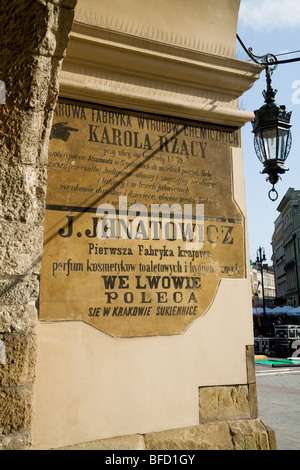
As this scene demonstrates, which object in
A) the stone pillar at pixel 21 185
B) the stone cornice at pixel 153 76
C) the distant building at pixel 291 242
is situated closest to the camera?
the stone pillar at pixel 21 185

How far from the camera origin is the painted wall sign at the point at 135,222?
9.68ft

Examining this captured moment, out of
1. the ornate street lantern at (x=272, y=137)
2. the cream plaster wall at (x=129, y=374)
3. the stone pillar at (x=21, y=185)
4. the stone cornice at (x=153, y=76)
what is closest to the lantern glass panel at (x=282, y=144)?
the ornate street lantern at (x=272, y=137)

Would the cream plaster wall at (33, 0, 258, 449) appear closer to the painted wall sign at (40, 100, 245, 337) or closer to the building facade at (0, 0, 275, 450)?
the building facade at (0, 0, 275, 450)

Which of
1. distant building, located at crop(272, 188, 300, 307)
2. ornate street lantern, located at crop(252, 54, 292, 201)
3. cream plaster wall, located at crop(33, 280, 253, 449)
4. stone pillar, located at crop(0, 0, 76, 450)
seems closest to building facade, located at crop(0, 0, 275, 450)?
cream plaster wall, located at crop(33, 280, 253, 449)

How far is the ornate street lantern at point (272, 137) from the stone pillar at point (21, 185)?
10.5ft

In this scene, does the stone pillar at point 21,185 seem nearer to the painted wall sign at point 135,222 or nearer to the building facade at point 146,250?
the building facade at point 146,250

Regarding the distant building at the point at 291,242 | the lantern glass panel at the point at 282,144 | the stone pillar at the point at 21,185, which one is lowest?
the stone pillar at the point at 21,185

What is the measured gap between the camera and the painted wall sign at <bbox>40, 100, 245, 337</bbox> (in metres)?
2.95

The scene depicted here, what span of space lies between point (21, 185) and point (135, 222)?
50.3 inches

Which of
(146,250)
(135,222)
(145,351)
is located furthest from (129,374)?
(135,222)

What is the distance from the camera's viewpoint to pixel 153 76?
3469mm

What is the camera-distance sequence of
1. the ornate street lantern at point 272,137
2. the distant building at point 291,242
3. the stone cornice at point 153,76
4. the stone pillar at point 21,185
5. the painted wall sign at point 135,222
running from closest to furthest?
1. the stone pillar at point 21,185
2. the painted wall sign at point 135,222
3. the stone cornice at point 153,76
4. the ornate street lantern at point 272,137
5. the distant building at point 291,242

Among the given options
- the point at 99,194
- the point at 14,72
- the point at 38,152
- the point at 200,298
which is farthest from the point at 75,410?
the point at 14,72

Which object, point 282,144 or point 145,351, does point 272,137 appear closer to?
point 282,144
